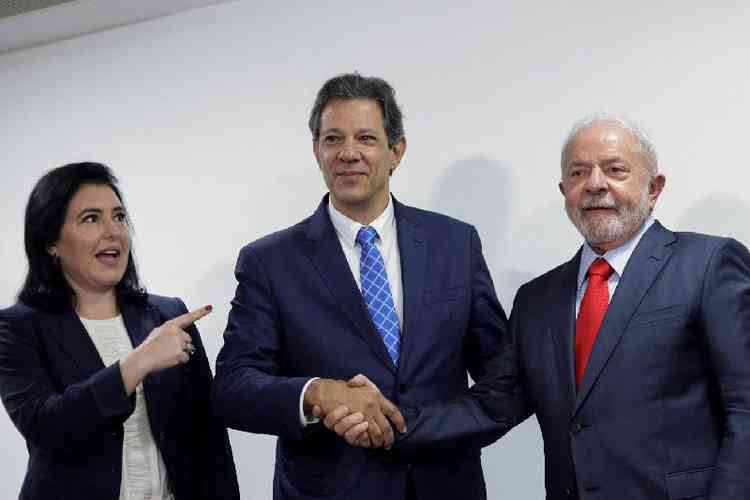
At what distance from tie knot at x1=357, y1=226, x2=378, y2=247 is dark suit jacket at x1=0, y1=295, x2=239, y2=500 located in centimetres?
61

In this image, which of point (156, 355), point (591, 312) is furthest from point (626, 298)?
point (156, 355)

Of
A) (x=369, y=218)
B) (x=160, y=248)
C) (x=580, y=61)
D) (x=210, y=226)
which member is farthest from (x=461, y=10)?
(x=160, y=248)

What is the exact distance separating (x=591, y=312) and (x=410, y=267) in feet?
1.60

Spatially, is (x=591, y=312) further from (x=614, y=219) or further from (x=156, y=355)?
(x=156, y=355)

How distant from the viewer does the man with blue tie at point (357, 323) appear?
7.14ft

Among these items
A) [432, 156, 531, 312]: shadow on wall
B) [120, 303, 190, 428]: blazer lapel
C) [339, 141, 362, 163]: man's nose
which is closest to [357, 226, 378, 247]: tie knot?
[339, 141, 362, 163]: man's nose

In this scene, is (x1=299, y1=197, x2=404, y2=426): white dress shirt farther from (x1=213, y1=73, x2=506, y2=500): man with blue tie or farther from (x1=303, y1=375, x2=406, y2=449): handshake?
(x1=303, y1=375, x2=406, y2=449): handshake

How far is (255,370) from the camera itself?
7.38ft

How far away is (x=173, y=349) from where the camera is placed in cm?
230

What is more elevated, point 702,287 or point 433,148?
point 433,148

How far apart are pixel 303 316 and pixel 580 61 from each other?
129 cm

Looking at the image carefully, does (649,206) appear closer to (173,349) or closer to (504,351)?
(504,351)

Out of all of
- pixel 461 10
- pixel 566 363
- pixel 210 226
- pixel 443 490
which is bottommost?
pixel 443 490

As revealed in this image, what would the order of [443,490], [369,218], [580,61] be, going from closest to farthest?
[443,490]
[369,218]
[580,61]
